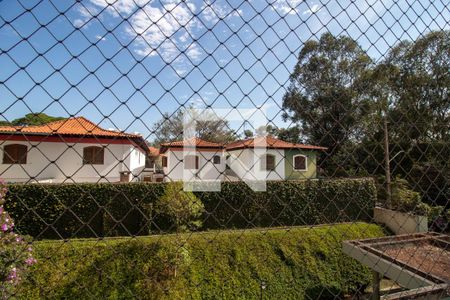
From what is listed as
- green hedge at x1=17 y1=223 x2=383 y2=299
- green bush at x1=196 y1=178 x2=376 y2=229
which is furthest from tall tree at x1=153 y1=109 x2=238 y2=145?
green bush at x1=196 y1=178 x2=376 y2=229

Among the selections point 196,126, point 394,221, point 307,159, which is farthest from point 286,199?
point 196,126

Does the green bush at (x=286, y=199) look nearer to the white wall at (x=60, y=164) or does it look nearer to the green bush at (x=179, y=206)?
the green bush at (x=179, y=206)

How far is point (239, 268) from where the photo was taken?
5.60 metres

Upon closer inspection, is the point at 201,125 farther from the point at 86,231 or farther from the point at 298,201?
the point at 298,201

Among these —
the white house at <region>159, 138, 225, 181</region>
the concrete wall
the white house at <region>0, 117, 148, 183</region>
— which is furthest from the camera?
the concrete wall

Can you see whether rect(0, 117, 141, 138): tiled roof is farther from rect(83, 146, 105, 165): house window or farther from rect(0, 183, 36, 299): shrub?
rect(0, 183, 36, 299): shrub

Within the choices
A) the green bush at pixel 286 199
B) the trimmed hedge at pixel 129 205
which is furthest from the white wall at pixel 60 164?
the green bush at pixel 286 199

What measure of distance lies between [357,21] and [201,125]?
0.76 metres

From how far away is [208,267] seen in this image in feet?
17.7

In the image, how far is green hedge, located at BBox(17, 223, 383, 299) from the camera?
4.47 m

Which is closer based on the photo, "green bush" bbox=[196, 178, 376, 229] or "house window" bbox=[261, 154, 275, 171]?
"house window" bbox=[261, 154, 275, 171]

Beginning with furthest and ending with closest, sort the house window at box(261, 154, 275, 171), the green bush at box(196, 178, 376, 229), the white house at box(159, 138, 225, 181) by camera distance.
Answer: the green bush at box(196, 178, 376, 229)
the house window at box(261, 154, 275, 171)
the white house at box(159, 138, 225, 181)

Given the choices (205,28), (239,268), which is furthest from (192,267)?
(205,28)

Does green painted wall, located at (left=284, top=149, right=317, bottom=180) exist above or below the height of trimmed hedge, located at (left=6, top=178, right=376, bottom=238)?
above
